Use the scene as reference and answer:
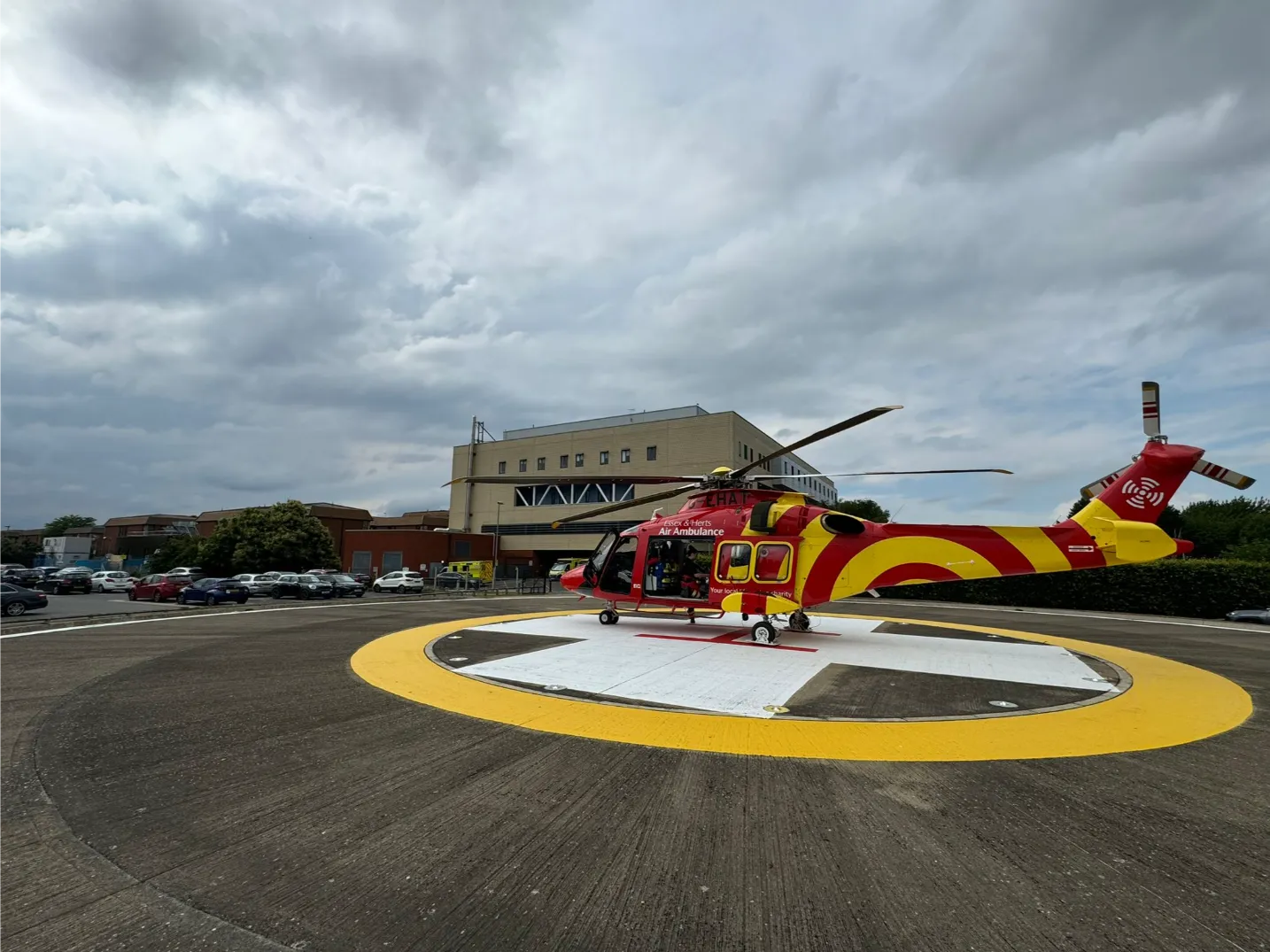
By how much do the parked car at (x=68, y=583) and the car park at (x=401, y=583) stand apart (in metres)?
18.0

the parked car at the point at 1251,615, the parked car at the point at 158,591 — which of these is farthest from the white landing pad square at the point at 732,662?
the parked car at the point at 158,591

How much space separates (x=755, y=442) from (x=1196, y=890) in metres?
57.6

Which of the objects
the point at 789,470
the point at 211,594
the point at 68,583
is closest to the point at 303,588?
the point at 211,594

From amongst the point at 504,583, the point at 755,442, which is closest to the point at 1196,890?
the point at 504,583

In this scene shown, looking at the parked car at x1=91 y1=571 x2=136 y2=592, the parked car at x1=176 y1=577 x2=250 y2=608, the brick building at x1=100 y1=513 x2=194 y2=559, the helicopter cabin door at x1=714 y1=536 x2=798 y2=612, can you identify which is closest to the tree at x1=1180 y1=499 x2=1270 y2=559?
the helicopter cabin door at x1=714 y1=536 x2=798 y2=612

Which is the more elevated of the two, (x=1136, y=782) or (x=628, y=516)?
(x=628, y=516)

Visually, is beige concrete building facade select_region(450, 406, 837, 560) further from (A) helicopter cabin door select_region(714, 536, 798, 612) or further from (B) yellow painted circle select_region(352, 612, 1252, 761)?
(B) yellow painted circle select_region(352, 612, 1252, 761)

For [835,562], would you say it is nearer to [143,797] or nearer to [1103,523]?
[1103,523]

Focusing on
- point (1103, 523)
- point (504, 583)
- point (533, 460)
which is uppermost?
point (533, 460)

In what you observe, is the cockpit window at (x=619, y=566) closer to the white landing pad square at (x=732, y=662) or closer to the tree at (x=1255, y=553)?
the white landing pad square at (x=732, y=662)

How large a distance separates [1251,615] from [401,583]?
37154mm

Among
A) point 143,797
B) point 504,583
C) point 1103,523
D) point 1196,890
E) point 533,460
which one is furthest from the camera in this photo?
point 533,460

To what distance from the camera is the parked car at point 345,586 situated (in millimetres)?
29777

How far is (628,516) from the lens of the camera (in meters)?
56.7
